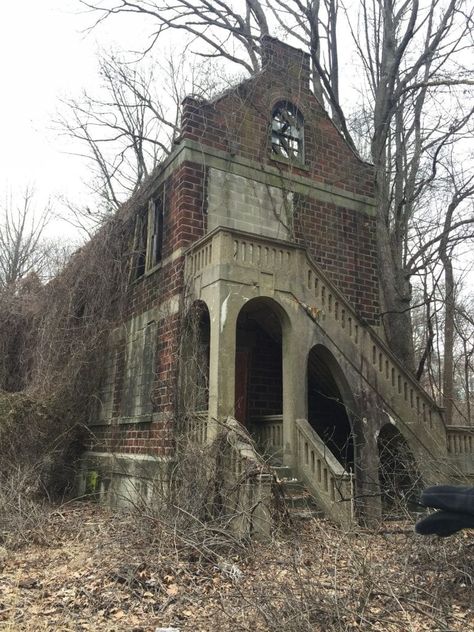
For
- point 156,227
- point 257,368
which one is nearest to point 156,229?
point 156,227

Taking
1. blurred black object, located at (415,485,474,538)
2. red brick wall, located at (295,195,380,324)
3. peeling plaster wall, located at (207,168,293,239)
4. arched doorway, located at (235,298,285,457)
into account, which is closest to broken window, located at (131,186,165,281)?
peeling plaster wall, located at (207,168,293,239)

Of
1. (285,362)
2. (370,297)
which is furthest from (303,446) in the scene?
(370,297)

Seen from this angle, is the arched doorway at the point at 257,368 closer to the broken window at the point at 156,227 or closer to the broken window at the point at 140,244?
the broken window at the point at 156,227

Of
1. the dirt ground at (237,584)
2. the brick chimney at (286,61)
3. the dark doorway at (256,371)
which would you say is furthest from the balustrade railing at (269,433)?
the brick chimney at (286,61)

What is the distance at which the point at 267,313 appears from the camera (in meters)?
11.8

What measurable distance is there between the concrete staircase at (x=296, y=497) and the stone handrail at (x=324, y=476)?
11 cm

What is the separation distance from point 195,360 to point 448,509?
6.71m

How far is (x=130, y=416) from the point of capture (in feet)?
43.1

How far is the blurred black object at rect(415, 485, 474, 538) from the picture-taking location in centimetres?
445

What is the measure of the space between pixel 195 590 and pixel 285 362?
5.07m

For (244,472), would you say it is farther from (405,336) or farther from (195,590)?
(405,336)

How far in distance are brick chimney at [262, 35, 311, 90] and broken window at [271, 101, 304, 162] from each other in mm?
734

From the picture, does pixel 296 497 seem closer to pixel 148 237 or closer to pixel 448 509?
pixel 448 509

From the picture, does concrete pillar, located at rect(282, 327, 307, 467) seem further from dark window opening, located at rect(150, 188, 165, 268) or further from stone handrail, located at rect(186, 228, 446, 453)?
dark window opening, located at rect(150, 188, 165, 268)
